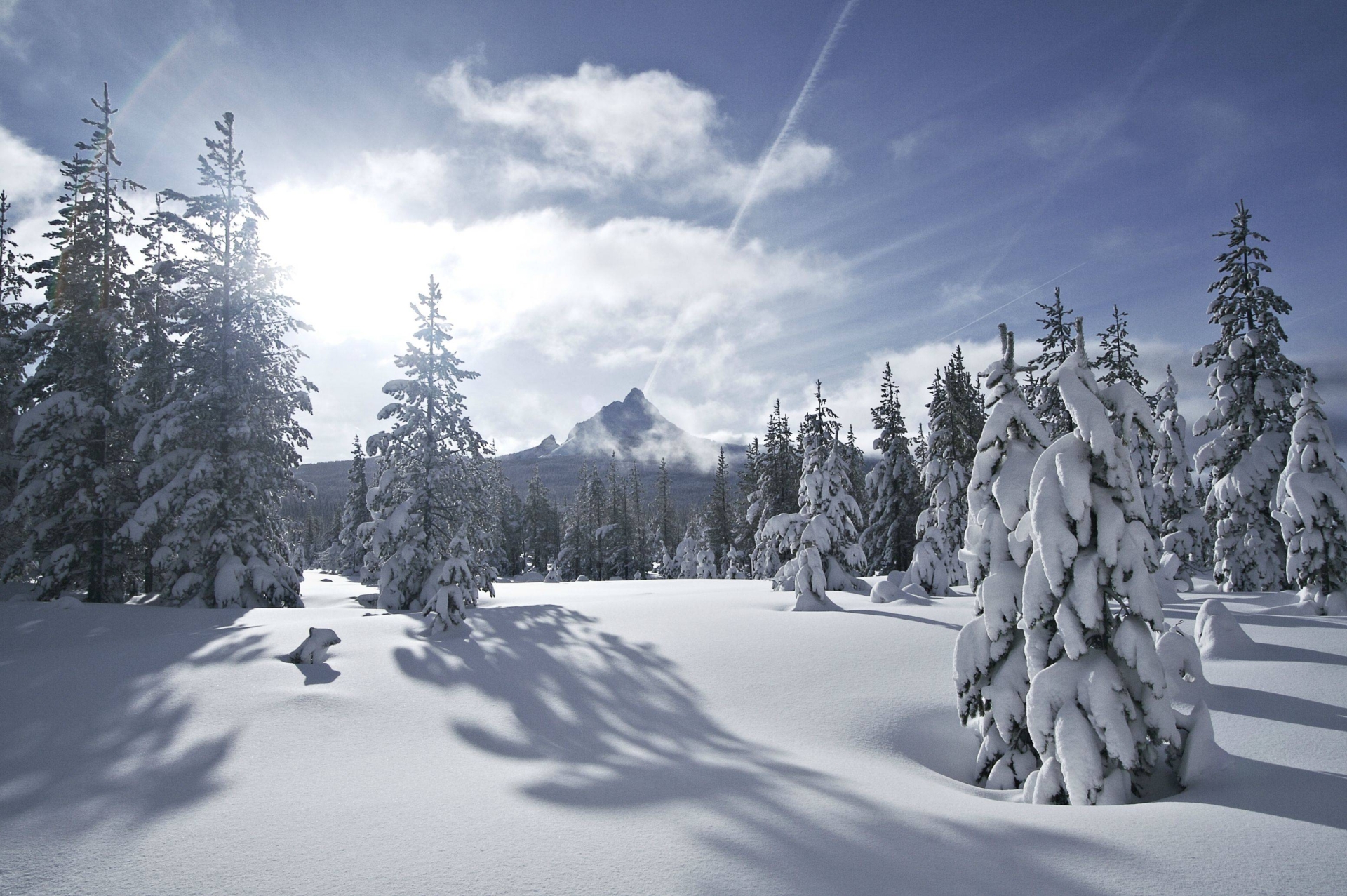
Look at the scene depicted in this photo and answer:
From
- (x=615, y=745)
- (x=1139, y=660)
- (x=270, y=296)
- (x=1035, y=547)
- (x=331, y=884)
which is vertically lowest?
(x=615, y=745)

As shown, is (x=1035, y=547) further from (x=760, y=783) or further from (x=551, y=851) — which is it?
(x=551, y=851)

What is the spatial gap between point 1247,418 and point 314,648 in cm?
3077

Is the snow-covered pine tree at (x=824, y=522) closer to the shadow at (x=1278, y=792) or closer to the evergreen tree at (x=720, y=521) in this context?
the shadow at (x=1278, y=792)

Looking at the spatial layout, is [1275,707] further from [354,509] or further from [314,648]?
[354,509]

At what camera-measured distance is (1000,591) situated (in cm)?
836

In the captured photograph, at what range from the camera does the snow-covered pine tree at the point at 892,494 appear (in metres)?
40.1

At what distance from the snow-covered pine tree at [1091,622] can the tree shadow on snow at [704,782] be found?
1361 mm

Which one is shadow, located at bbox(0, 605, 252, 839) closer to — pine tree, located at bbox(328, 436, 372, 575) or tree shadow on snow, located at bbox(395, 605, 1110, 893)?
tree shadow on snow, located at bbox(395, 605, 1110, 893)

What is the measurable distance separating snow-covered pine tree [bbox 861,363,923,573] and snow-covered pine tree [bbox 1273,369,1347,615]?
72.1ft

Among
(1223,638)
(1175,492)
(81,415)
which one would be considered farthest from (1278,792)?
(1175,492)

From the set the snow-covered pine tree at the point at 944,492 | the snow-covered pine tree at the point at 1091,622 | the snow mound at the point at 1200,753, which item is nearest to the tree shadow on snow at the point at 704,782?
the snow-covered pine tree at the point at 1091,622

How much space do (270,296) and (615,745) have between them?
2125cm

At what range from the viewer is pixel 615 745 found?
29.0 ft

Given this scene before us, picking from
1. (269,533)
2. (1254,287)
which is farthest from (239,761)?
(1254,287)
